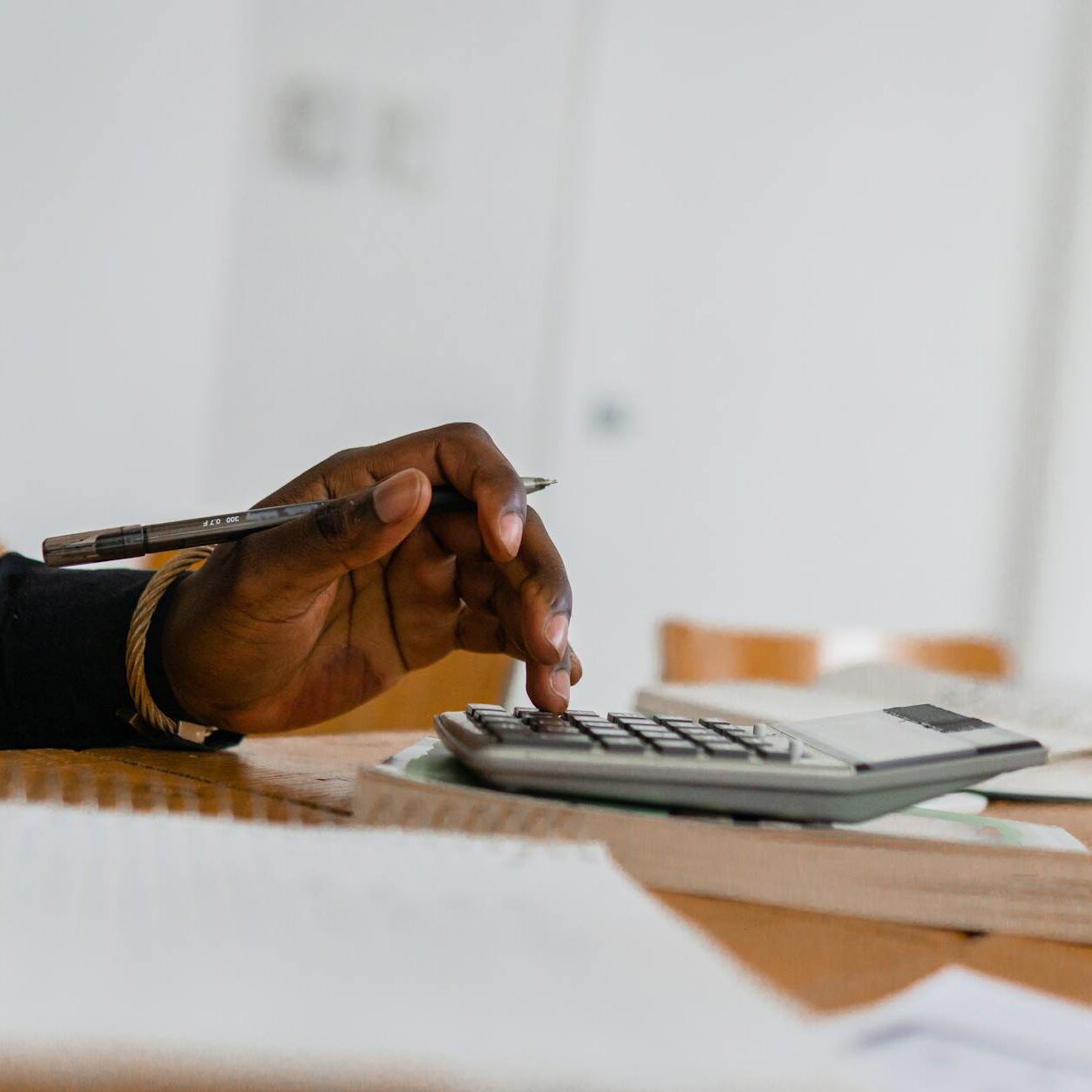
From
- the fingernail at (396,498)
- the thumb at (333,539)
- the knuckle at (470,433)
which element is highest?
the knuckle at (470,433)

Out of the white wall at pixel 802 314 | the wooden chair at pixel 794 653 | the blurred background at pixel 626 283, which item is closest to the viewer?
the wooden chair at pixel 794 653

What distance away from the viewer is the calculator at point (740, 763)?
0.42 m

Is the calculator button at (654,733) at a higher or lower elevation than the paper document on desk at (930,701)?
higher

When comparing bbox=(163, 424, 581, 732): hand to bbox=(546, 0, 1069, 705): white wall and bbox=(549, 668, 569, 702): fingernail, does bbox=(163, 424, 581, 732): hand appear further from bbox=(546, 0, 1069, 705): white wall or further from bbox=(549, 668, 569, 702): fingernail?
bbox=(546, 0, 1069, 705): white wall

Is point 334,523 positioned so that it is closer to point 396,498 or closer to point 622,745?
point 396,498

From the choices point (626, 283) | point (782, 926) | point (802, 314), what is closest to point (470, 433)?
point (782, 926)

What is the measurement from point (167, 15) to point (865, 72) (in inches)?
63.5

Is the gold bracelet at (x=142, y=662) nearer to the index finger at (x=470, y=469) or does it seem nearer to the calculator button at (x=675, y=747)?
the index finger at (x=470, y=469)

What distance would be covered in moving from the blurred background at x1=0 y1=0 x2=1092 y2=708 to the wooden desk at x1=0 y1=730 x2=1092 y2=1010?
4.58ft

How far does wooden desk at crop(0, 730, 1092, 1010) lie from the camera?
1.09 ft

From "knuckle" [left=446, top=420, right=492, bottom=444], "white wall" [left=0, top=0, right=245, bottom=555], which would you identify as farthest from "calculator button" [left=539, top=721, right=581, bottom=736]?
"white wall" [left=0, top=0, right=245, bottom=555]

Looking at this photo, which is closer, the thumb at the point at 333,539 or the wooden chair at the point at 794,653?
the thumb at the point at 333,539

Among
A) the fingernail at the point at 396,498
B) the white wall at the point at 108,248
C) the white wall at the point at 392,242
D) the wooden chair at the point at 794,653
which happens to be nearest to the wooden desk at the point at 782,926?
the fingernail at the point at 396,498

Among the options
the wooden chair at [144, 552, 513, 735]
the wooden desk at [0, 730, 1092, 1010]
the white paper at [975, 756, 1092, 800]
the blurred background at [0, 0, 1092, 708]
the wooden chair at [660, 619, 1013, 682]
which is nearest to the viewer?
the wooden desk at [0, 730, 1092, 1010]
